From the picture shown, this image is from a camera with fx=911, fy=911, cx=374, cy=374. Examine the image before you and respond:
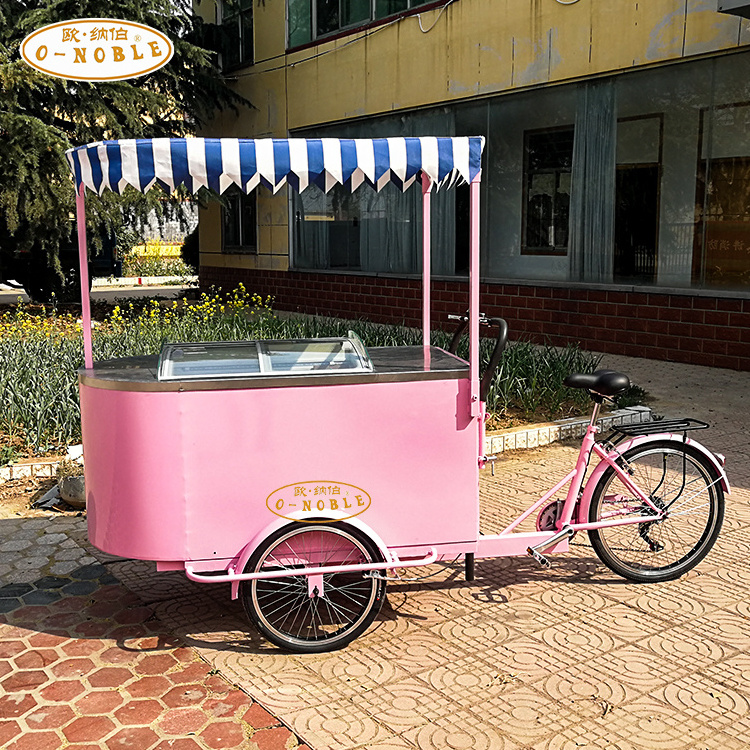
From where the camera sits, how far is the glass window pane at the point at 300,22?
1672 centimetres

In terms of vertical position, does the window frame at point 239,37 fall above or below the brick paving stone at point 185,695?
above

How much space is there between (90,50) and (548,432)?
25.8 ft

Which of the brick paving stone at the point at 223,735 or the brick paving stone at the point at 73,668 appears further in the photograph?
the brick paving stone at the point at 73,668

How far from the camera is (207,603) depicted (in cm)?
445

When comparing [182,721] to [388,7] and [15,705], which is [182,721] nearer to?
[15,705]

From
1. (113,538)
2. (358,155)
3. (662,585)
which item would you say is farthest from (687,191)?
(113,538)

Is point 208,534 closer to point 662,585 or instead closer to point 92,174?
point 92,174

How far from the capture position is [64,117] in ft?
49.9

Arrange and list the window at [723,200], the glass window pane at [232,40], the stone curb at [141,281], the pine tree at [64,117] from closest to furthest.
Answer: the window at [723,200] → the pine tree at [64,117] → the glass window pane at [232,40] → the stone curb at [141,281]

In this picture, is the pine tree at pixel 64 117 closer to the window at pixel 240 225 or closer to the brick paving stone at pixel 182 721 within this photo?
the window at pixel 240 225

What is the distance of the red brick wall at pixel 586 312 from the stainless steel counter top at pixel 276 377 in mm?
7127

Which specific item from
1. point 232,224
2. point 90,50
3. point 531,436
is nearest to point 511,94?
point 90,50

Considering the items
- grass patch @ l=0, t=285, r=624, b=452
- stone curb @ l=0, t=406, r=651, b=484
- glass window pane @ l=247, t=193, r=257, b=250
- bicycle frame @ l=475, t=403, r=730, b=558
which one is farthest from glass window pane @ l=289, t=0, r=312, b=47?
bicycle frame @ l=475, t=403, r=730, b=558

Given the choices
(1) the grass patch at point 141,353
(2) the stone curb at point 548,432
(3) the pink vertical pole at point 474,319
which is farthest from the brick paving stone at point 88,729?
(2) the stone curb at point 548,432
